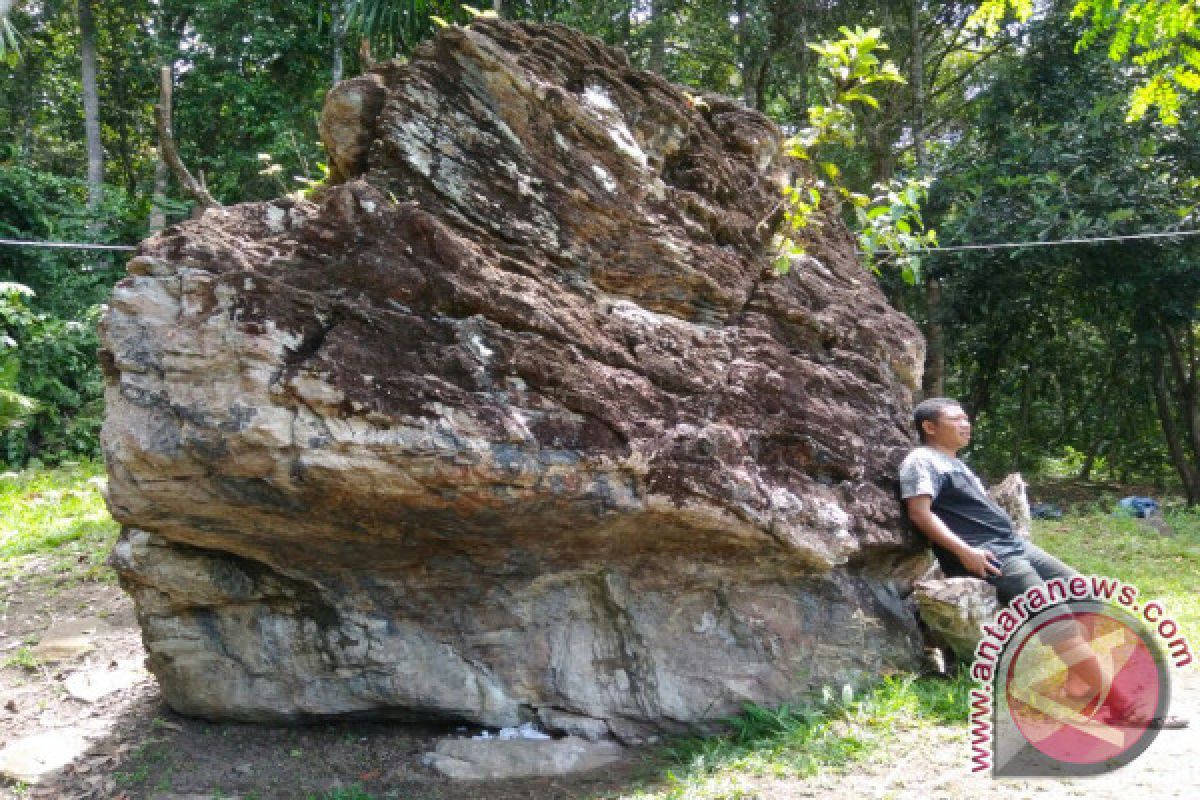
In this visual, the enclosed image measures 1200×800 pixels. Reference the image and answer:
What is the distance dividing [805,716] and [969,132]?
1159 centimetres

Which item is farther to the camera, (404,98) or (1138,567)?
(1138,567)

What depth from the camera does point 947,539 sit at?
4.61 m

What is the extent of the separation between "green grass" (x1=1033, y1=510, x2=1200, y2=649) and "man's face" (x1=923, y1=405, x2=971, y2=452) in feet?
6.04

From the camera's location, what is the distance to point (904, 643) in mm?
4707

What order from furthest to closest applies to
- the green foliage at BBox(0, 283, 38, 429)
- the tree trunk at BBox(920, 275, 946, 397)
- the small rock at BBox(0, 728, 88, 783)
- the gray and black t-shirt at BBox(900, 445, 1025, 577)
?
the tree trunk at BBox(920, 275, 946, 397) < the green foliage at BBox(0, 283, 38, 429) < the gray and black t-shirt at BBox(900, 445, 1025, 577) < the small rock at BBox(0, 728, 88, 783)

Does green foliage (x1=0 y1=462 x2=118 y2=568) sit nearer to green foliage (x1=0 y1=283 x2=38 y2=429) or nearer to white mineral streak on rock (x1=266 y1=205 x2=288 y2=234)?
green foliage (x1=0 y1=283 x2=38 y2=429)

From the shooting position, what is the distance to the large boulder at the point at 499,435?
11.8ft

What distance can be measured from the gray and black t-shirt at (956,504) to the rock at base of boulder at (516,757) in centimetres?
199

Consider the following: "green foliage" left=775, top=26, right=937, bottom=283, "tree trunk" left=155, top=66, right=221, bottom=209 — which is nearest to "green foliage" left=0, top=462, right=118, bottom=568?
"tree trunk" left=155, top=66, right=221, bottom=209

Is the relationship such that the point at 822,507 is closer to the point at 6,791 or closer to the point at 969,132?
the point at 6,791

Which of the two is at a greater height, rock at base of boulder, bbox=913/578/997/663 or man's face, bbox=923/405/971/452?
man's face, bbox=923/405/971/452

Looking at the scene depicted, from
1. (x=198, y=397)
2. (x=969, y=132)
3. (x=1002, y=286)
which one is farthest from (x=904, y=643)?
(x=969, y=132)

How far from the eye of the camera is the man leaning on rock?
4.55 meters

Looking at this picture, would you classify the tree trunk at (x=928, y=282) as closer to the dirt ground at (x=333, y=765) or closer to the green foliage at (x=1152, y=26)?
the green foliage at (x=1152, y=26)
